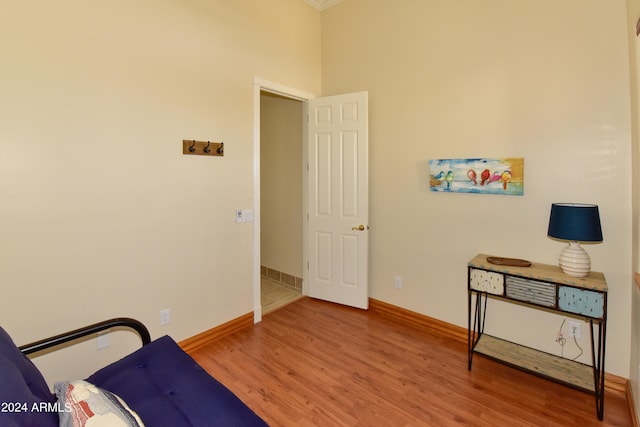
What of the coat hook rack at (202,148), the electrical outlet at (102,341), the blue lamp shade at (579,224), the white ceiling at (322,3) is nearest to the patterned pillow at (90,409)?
Answer: the electrical outlet at (102,341)

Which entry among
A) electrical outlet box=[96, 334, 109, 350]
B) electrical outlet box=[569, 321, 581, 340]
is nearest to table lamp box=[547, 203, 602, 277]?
electrical outlet box=[569, 321, 581, 340]

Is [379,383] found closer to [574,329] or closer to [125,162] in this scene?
[574,329]

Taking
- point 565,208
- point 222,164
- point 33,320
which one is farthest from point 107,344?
point 565,208

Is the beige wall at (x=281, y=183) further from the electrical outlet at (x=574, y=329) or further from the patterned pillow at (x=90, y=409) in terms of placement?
the patterned pillow at (x=90, y=409)

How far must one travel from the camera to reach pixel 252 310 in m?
3.14

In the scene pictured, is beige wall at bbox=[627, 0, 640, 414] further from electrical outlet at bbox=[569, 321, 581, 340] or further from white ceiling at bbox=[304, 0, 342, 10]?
white ceiling at bbox=[304, 0, 342, 10]

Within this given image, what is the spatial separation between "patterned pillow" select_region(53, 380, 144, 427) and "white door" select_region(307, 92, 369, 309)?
2.57 m

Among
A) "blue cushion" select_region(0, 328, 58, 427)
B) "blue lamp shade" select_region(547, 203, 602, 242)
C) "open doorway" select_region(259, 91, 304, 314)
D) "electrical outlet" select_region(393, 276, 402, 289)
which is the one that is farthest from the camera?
"open doorway" select_region(259, 91, 304, 314)

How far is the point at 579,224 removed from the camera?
1.91 metres

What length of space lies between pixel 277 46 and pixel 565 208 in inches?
114

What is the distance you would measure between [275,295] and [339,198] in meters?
1.50

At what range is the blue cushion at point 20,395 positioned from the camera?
862 mm

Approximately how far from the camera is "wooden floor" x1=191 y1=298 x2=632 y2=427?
191cm

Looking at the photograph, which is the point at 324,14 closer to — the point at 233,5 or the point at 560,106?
the point at 233,5
